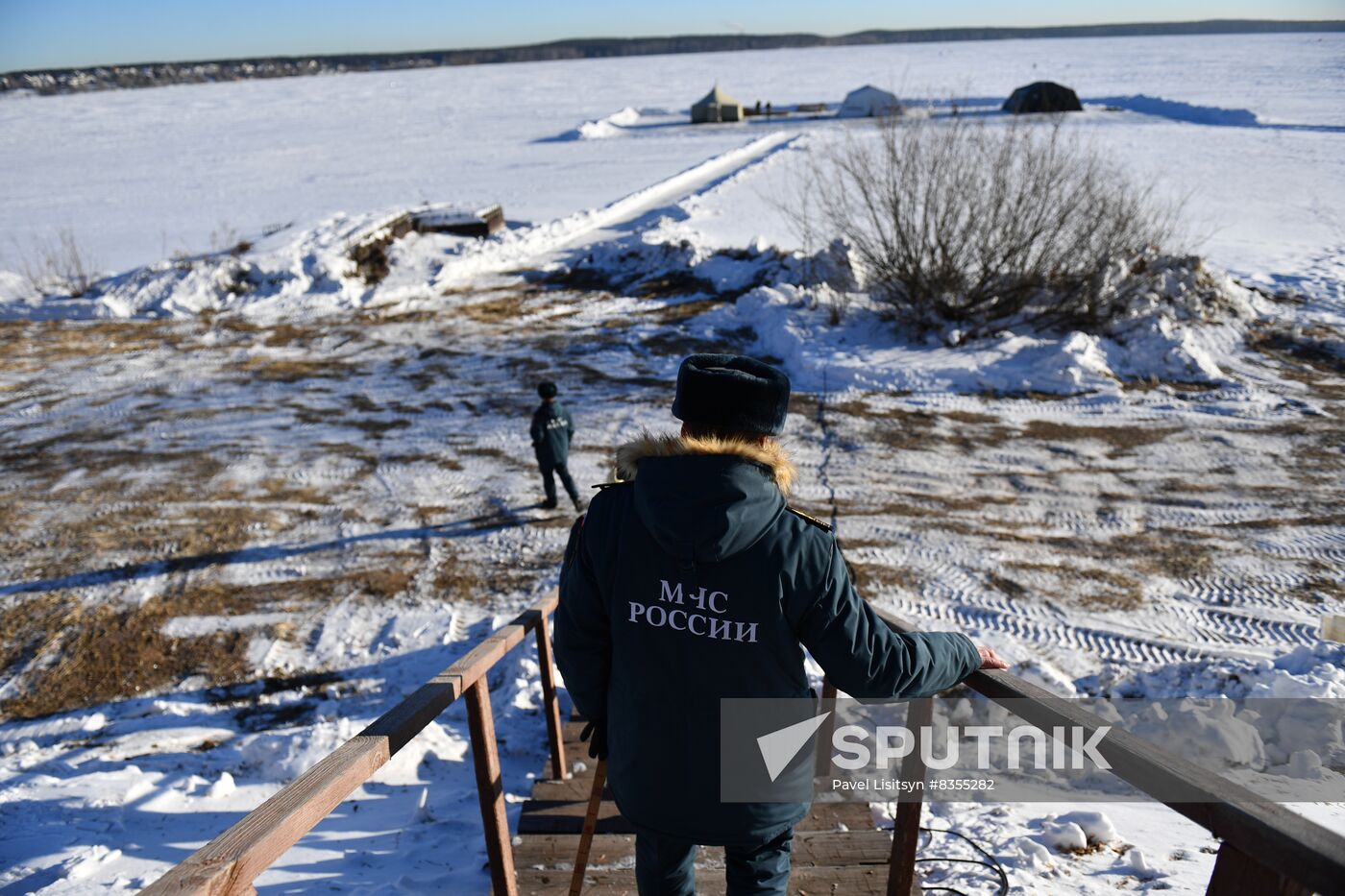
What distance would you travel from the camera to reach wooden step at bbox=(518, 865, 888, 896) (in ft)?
9.38

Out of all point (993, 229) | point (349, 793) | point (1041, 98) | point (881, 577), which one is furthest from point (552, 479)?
point (1041, 98)

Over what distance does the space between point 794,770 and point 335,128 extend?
56.7 m

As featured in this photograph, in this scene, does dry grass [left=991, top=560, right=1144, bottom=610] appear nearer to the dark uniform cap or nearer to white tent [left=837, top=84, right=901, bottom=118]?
the dark uniform cap

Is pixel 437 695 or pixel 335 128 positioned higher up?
pixel 335 128

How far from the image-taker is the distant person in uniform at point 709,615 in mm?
1814

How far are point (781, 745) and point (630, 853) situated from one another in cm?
144

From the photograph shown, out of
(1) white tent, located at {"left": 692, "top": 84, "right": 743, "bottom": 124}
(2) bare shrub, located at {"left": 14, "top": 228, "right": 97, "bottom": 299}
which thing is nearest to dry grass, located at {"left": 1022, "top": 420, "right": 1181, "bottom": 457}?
(2) bare shrub, located at {"left": 14, "top": 228, "right": 97, "bottom": 299}

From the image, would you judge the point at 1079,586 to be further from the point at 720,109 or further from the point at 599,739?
the point at 720,109

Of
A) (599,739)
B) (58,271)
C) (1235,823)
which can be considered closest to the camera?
(1235,823)

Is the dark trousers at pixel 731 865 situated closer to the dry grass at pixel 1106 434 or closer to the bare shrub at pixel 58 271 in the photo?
the dry grass at pixel 1106 434

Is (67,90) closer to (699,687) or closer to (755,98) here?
(755,98)

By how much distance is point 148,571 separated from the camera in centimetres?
722

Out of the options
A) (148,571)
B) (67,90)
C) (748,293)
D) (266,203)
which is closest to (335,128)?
(266,203)

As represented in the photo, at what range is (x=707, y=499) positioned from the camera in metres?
1.77
